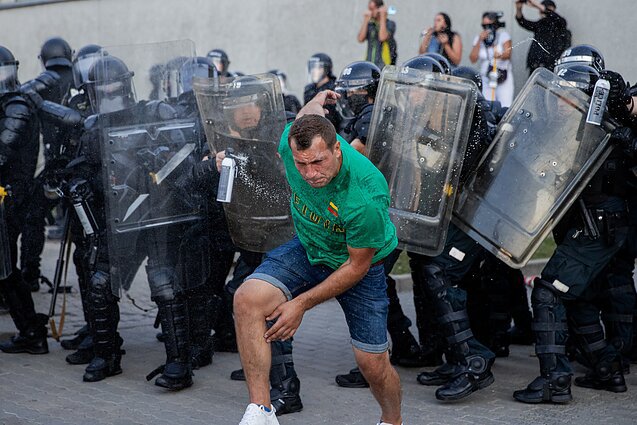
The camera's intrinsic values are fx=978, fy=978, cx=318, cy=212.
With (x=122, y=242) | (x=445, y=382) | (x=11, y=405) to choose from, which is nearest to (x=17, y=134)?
(x=122, y=242)

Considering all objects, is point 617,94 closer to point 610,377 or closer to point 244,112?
point 610,377

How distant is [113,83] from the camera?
595 cm

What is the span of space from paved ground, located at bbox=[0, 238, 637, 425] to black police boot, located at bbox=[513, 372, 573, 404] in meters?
0.05

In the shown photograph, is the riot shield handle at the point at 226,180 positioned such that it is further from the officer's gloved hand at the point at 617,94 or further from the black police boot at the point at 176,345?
the officer's gloved hand at the point at 617,94

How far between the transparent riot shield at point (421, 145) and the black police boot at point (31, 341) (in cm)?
269

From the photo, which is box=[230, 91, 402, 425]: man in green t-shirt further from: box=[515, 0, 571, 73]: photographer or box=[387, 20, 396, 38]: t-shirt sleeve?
box=[387, 20, 396, 38]: t-shirt sleeve

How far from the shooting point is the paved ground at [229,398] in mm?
5117

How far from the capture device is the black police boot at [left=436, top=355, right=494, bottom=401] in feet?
17.4

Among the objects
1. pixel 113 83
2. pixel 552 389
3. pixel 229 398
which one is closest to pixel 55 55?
pixel 113 83

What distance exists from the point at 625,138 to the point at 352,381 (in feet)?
6.85

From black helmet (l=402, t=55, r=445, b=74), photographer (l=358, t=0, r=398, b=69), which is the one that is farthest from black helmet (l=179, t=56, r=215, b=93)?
photographer (l=358, t=0, r=398, b=69)

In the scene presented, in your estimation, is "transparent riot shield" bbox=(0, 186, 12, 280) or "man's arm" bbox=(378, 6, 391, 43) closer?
"transparent riot shield" bbox=(0, 186, 12, 280)

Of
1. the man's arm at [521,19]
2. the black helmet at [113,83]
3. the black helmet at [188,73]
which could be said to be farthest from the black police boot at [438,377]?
the man's arm at [521,19]

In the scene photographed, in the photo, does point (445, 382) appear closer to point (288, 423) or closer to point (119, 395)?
point (288, 423)
